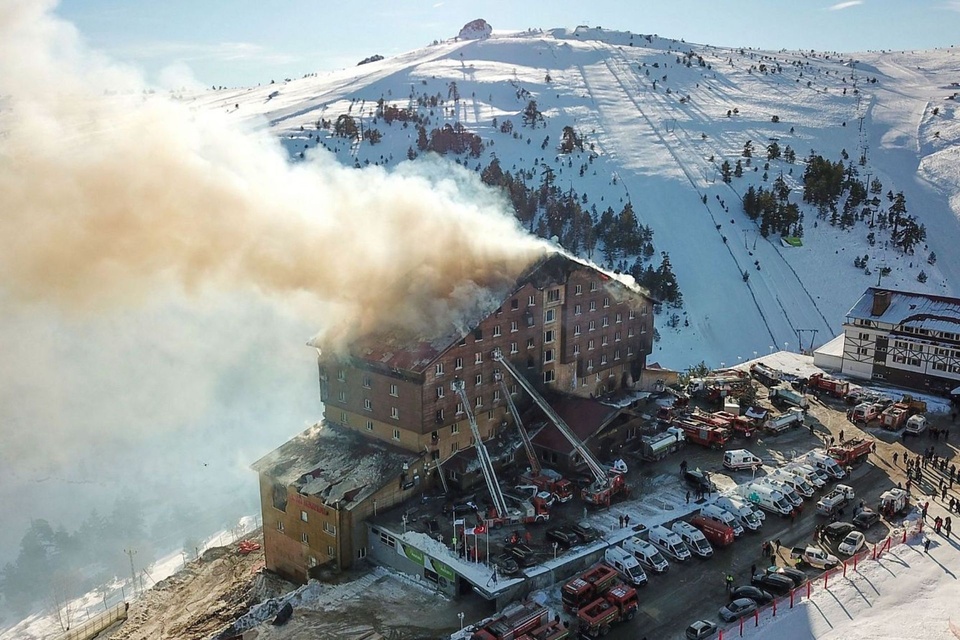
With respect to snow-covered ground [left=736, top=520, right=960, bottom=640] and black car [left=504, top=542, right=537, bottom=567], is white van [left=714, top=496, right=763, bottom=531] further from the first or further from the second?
black car [left=504, top=542, right=537, bottom=567]

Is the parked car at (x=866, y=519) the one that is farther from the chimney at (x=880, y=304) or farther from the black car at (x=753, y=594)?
the chimney at (x=880, y=304)

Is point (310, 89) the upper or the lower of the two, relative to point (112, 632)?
upper

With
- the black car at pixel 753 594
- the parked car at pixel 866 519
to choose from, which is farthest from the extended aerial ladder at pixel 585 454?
the parked car at pixel 866 519

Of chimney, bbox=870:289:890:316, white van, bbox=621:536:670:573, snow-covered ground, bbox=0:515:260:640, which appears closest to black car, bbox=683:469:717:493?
white van, bbox=621:536:670:573

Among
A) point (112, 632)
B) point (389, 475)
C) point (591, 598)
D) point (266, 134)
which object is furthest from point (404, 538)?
point (266, 134)

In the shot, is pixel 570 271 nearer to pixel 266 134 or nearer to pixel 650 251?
pixel 650 251

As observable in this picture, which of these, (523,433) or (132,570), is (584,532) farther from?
(132,570)
